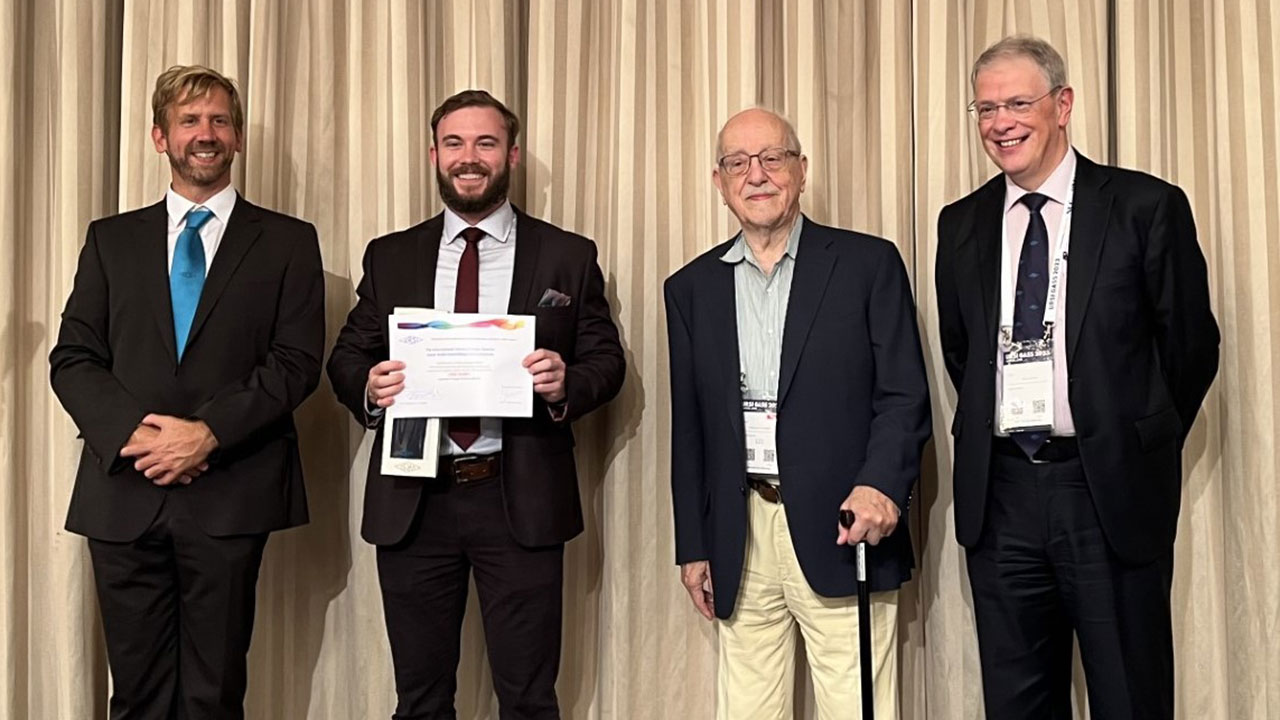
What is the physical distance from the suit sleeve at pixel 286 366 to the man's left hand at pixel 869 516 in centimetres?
133

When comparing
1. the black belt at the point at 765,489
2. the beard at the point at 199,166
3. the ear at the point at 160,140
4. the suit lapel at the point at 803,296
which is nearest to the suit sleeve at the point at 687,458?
the black belt at the point at 765,489

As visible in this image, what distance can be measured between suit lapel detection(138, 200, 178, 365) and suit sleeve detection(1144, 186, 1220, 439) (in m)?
2.23

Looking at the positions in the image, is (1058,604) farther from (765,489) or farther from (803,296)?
(803,296)

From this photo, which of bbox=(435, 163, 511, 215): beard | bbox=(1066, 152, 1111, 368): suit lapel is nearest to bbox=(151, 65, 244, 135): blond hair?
bbox=(435, 163, 511, 215): beard

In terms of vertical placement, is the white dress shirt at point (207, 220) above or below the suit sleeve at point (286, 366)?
above

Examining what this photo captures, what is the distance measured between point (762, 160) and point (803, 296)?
336 mm

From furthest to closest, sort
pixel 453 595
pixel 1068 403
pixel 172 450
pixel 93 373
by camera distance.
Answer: pixel 453 595
pixel 93 373
pixel 172 450
pixel 1068 403

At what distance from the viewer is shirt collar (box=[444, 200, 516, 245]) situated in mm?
2992

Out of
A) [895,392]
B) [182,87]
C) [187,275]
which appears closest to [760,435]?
[895,392]

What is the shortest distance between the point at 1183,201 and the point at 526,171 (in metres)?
1.79

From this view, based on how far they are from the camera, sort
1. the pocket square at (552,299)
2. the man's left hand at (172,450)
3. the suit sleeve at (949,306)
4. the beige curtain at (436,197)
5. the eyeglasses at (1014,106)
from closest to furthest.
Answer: the eyeglasses at (1014,106) < the man's left hand at (172,450) < the suit sleeve at (949,306) < the pocket square at (552,299) < the beige curtain at (436,197)

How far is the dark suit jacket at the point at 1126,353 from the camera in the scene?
2.45 metres

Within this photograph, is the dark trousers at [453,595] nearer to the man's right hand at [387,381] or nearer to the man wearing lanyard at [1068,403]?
the man's right hand at [387,381]

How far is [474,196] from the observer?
116 inches
